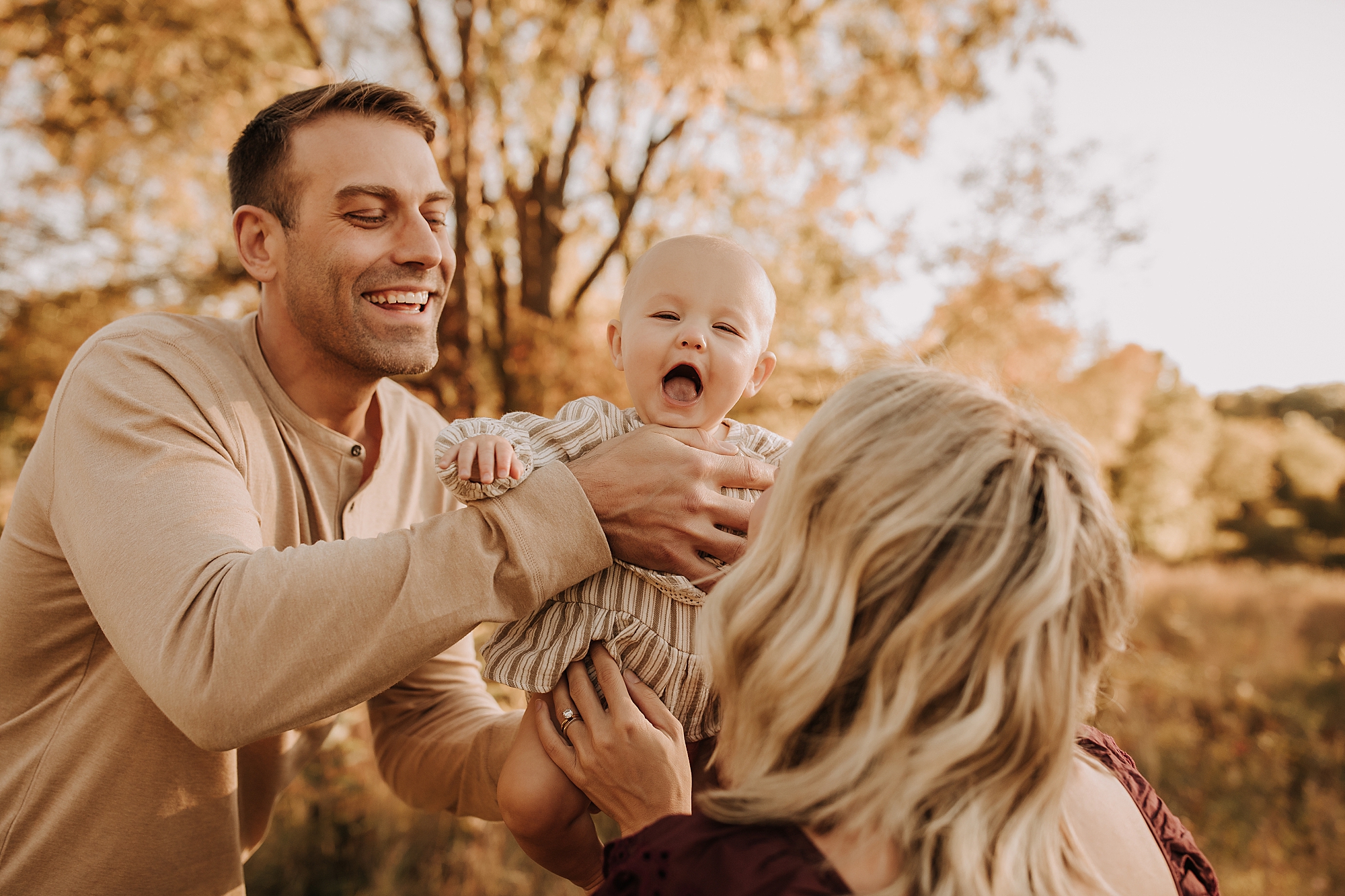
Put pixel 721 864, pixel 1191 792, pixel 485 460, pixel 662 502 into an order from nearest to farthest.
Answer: pixel 721 864 < pixel 485 460 < pixel 662 502 < pixel 1191 792

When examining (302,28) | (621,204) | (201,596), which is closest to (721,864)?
(201,596)

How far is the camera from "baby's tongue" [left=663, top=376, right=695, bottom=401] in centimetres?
217

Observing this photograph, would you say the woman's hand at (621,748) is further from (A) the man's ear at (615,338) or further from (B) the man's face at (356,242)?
(B) the man's face at (356,242)

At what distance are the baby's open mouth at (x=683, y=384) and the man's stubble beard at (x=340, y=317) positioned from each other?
824mm

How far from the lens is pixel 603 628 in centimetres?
200

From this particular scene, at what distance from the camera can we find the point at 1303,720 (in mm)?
6465

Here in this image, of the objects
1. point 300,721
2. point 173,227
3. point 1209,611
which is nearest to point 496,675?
point 300,721

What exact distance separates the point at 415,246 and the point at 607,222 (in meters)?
6.74

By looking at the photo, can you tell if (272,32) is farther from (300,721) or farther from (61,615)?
(300,721)

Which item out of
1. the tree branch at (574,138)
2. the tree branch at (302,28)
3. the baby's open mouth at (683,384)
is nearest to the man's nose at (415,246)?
the baby's open mouth at (683,384)

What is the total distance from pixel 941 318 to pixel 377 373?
6696mm

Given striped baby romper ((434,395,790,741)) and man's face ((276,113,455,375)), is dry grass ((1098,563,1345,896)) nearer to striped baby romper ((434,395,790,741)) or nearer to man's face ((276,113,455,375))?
striped baby romper ((434,395,790,741))

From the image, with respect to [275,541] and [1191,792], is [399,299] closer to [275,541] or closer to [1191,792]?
[275,541]

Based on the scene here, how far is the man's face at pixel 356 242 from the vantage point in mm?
2354
